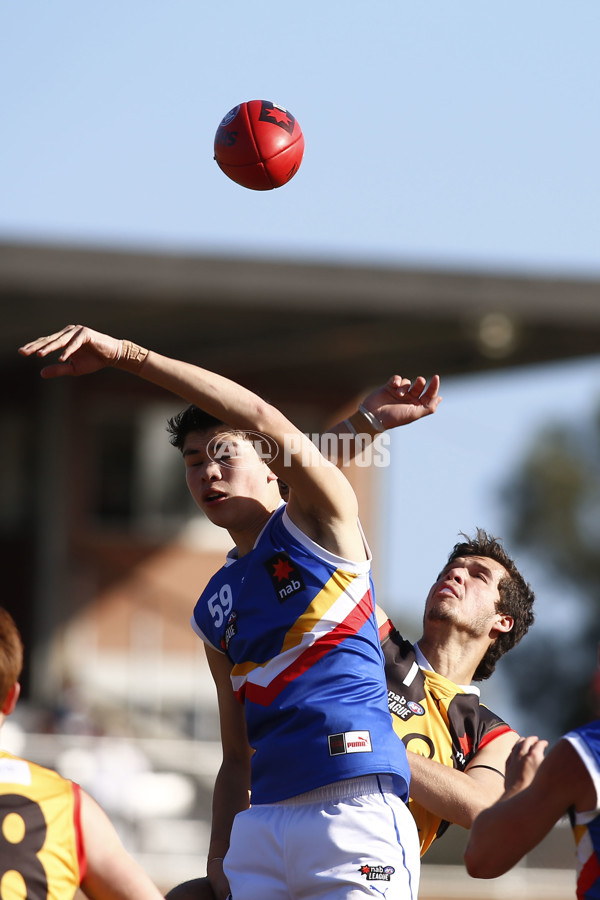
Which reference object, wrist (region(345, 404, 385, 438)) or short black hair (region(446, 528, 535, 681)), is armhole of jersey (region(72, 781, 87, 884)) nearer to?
wrist (region(345, 404, 385, 438))

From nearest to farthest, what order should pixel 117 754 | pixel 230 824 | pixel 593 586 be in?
1. pixel 230 824
2. pixel 117 754
3. pixel 593 586

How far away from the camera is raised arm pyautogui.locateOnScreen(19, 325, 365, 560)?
394cm

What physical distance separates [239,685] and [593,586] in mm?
58780

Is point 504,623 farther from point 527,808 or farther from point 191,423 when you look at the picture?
point 527,808

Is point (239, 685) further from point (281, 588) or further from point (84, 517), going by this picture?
point (84, 517)

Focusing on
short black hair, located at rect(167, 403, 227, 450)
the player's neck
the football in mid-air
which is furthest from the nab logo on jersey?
the football in mid-air

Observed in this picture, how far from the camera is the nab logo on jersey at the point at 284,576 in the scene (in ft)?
14.2

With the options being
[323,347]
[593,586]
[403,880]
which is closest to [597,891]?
[403,880]

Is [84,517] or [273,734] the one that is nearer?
[273,734]

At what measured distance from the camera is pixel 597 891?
3498mm

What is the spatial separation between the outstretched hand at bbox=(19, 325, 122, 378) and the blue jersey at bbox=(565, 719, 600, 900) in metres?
1.69

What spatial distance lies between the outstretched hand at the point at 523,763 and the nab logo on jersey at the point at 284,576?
914 millimetres

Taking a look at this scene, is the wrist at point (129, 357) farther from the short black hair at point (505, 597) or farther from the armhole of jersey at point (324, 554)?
the short black hair at point (505, 597)

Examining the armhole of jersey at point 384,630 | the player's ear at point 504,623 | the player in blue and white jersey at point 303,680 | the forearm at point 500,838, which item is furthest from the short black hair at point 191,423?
the forearm at point 500,838
